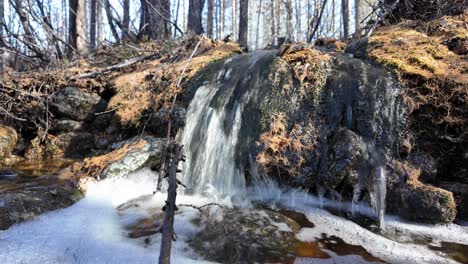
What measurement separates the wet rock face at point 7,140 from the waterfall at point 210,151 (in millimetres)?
3165

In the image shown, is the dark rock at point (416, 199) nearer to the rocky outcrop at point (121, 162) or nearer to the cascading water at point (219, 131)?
the cascading water at point (219, 131)

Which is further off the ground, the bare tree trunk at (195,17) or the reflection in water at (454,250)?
the bare tree trunk at (195,17)

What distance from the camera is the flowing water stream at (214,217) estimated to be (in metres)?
2.74

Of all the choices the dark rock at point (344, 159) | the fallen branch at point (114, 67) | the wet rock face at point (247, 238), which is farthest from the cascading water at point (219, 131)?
the fallen branch at point (114, 67)

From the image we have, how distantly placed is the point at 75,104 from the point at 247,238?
4653mm

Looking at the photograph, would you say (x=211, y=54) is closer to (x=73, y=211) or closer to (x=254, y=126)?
(x=254, y=126)

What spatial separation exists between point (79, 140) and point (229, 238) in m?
4.27

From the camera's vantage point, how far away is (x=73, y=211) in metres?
3.54

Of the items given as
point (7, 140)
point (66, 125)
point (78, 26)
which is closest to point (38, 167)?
point (7, 140)

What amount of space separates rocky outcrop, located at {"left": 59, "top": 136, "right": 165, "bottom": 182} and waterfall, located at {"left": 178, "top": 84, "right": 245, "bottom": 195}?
465 millimetres

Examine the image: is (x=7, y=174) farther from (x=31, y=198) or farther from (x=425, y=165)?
(x=425, y=165)

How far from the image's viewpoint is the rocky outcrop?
4.50 meters

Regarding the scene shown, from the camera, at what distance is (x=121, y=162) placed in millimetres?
4594

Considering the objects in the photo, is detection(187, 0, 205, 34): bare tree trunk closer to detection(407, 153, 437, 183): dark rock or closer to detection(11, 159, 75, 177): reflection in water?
detection(11, 159, 75, 177): reflection in water
